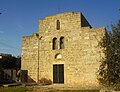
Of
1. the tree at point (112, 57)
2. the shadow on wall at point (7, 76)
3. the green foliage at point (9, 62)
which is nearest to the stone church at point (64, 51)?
the shadow on wall at point (7, 76)

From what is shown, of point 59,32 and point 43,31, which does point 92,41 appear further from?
point 43,31

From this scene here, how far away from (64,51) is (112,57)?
976 centimetres

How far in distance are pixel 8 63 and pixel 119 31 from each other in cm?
3053

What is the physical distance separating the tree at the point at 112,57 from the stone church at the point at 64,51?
623 cm

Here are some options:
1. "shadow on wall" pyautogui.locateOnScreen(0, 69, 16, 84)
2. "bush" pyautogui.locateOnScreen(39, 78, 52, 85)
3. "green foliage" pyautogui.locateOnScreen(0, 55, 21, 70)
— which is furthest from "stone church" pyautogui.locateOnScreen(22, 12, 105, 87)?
"green foliage" pyautogui.locateOnScreen(0, 55, 21, 70)

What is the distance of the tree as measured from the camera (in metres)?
14.5

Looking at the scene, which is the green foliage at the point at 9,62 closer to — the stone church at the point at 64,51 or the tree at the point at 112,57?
the stone church at the point at 64,51

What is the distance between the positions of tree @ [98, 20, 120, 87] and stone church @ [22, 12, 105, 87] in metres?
6.23

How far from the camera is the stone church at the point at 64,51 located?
22.3m

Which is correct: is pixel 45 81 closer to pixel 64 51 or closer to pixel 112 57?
pixel 64 51

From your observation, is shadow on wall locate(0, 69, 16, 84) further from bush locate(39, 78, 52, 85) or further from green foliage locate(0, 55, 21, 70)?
green foliage locate(0, 55, 21, 70)

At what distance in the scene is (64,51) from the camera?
2397 centimetres

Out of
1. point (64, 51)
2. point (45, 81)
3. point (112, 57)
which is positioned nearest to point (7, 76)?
point (45, 81)

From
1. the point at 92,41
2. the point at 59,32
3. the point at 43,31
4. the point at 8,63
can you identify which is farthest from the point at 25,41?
the point at 8,63
